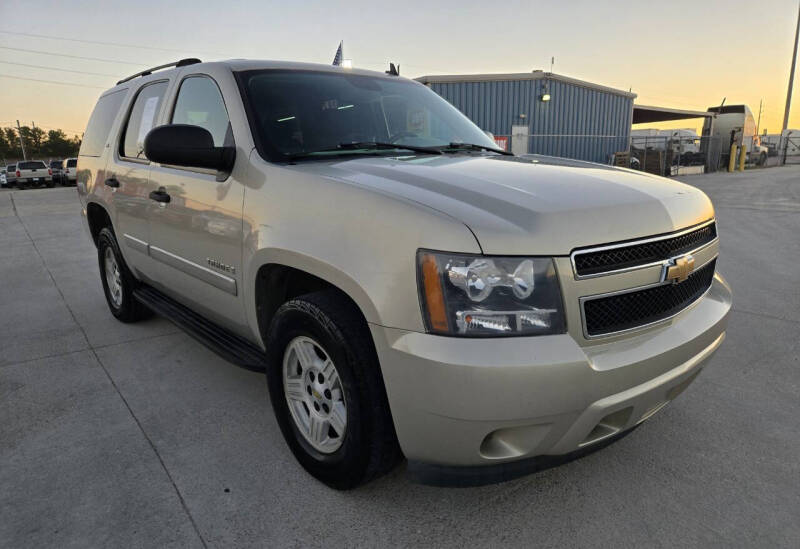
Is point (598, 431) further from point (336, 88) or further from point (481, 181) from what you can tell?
point (336, 88)

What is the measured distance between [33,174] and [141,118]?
3512 centimetres

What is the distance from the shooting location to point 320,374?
2217 millimetres

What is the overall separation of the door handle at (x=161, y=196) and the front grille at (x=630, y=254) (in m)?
2.36

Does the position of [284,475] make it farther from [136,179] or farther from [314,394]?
[136,179]

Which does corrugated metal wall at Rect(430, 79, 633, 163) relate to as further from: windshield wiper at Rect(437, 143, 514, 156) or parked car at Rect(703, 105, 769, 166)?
windshield wiper at Rect(437, 143, 514, 156)

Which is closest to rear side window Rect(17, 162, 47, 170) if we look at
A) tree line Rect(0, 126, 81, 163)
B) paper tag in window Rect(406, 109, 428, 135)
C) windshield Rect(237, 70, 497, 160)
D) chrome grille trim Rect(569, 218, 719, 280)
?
windshield Rect(237, 70, 497, 160)

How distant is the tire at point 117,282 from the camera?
417cm

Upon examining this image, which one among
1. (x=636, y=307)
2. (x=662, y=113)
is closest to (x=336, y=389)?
(x=636, y=307)

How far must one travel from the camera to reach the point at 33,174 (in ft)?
105

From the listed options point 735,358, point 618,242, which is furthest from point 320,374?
point 735,358

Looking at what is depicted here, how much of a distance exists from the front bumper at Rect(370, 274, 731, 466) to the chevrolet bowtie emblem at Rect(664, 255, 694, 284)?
0.70 ft

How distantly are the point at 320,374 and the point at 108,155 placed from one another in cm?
297

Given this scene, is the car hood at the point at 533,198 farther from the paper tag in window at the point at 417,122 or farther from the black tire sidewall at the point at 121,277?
the black tire sidewall at the point at 121,277

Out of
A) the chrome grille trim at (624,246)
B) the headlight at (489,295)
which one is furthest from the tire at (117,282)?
the chrome grille trim at (624,246)
